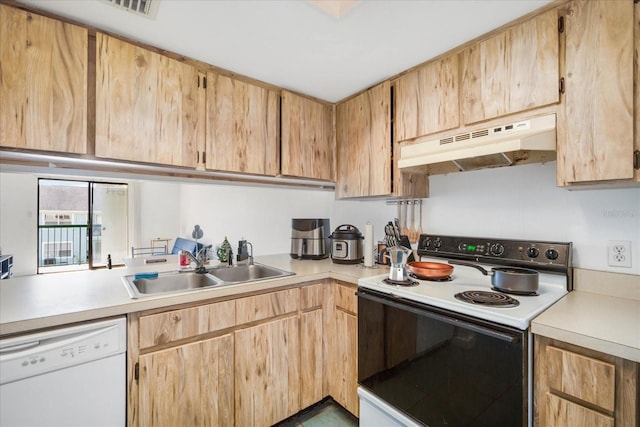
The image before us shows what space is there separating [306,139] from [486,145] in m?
1.23

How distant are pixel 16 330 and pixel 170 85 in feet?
4.22

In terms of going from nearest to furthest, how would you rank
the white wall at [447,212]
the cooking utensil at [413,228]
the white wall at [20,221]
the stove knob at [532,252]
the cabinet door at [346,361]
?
1. the white wall at [447,212]
2. the stove knob at [532,252]
3. the cabinet door at [346,361]
4. the cooking utensil at [413,228]
5. the white wall at [20,221]

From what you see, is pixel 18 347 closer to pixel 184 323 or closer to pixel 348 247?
pixel 184 323

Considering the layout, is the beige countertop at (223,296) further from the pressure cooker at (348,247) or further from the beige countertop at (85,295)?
the pressure cooker at (348,247)

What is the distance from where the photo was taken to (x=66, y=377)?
1045 mm

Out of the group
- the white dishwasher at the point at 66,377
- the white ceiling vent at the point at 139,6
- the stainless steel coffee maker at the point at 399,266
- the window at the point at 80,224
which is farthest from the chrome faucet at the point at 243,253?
the window at the point at 80,224

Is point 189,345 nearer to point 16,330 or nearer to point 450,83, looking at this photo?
point 16,330

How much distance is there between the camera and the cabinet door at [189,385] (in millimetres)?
1230

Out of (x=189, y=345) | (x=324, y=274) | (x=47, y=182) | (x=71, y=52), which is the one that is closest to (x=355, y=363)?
(x=324, y=274)

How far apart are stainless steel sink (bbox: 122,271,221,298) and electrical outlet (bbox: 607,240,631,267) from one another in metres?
1.92

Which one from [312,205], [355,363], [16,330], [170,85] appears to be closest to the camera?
[16,330]

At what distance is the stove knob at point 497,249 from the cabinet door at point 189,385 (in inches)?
59.4

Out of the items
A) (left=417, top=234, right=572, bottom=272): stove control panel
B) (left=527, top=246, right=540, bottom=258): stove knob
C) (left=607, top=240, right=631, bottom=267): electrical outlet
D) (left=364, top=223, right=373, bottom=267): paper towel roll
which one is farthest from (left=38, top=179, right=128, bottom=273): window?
(left=607, top=240, right=631, bottom=267): electrical outlet

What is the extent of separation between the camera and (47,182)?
416 cm
